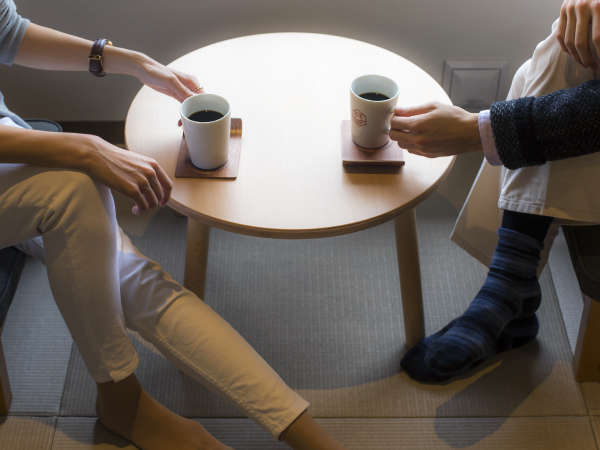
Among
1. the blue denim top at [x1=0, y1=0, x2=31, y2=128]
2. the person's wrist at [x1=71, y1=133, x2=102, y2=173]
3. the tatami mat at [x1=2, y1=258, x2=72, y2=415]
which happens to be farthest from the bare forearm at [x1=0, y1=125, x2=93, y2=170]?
the tatami mat at [x1=2, y1=258, x2=72, y2=415]

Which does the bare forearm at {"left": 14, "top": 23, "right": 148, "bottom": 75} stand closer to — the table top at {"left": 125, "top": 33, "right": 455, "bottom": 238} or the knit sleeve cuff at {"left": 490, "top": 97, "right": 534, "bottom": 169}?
the table top at {"left": 125, "top": 33, "right": 455, "bottom": 238}

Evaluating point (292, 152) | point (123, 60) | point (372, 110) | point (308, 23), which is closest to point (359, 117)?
point (372, 110)

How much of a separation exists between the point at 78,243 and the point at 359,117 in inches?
20.2

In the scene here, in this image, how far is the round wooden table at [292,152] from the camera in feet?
3.72

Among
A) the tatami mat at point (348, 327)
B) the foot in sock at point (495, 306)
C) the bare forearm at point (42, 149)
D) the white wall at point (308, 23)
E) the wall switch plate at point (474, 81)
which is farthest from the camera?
the wall switch plate at point (474, 81)

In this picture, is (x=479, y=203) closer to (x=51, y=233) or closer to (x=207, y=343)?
(x=207, y=343)

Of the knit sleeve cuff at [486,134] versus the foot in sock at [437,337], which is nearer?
the knit sleeve cuff at [486,134]

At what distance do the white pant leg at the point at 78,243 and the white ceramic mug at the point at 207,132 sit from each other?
166 mm

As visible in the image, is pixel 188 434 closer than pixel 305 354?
Yes

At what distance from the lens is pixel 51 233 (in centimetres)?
108

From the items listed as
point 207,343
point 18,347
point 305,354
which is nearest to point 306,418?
point 207,343

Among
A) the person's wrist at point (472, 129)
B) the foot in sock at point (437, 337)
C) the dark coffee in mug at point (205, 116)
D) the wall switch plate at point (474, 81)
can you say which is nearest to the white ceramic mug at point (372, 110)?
the person's wrist at point (472, 129)

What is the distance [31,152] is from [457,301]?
1.00 meters

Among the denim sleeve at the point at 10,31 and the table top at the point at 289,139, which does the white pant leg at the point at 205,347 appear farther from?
the denim sleeve at the point at 10,31
